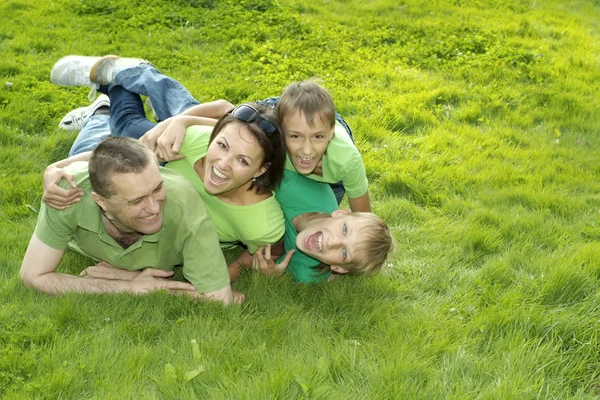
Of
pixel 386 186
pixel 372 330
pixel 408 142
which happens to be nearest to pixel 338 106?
pixel 408 142

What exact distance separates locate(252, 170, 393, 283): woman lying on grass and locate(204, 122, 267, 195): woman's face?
1.35ft

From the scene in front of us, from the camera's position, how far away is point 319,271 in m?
4.70

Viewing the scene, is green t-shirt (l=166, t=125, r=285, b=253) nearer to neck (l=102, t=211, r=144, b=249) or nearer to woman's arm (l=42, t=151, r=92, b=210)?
neck (l=102, t=211, r=144, b=249)

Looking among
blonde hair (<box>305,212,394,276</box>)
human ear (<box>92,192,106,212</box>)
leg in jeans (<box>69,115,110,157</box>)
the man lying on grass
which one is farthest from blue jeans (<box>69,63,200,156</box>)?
blonde hair (<box>305,212,394,276</box>)

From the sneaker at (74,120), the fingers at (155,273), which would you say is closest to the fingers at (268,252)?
the fingers at (155,273)

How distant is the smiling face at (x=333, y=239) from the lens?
4.37 m

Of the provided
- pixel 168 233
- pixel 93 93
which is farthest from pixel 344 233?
pixel 93 93

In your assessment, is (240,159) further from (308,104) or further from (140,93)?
(140,93)

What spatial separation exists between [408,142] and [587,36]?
16.4 ft

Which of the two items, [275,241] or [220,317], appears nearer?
[220,317]

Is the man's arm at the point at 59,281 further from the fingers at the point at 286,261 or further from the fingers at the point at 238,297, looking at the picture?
the fingers at the point at 286,261

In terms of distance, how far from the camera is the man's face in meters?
3.93

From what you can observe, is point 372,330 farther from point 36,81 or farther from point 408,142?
point 36,81

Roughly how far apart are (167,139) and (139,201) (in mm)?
806
